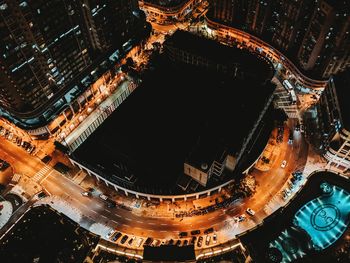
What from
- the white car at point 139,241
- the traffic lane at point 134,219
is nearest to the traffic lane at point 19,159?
the traffic lane at point 134,219

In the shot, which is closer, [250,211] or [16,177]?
[250,211]

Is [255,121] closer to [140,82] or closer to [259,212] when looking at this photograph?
[259,212]

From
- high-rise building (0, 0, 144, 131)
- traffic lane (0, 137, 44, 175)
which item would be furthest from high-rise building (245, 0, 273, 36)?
traffic lane (0, 137, 44, 175)

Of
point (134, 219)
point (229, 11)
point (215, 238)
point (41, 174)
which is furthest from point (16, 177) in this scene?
point (229, 11)

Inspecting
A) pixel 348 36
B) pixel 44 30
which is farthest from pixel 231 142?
pixel 44 30

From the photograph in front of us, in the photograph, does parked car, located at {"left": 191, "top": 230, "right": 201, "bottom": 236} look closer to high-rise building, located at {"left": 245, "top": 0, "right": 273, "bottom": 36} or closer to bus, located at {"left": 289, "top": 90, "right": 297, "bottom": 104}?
bus, located at {"left": 289, "top": 90, "right": 297, "bottom": 104}

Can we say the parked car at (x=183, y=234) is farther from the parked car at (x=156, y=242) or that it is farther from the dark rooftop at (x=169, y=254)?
the dark rooftop at (x=169, y=254)

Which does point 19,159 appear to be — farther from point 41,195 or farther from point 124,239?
point 124,239
